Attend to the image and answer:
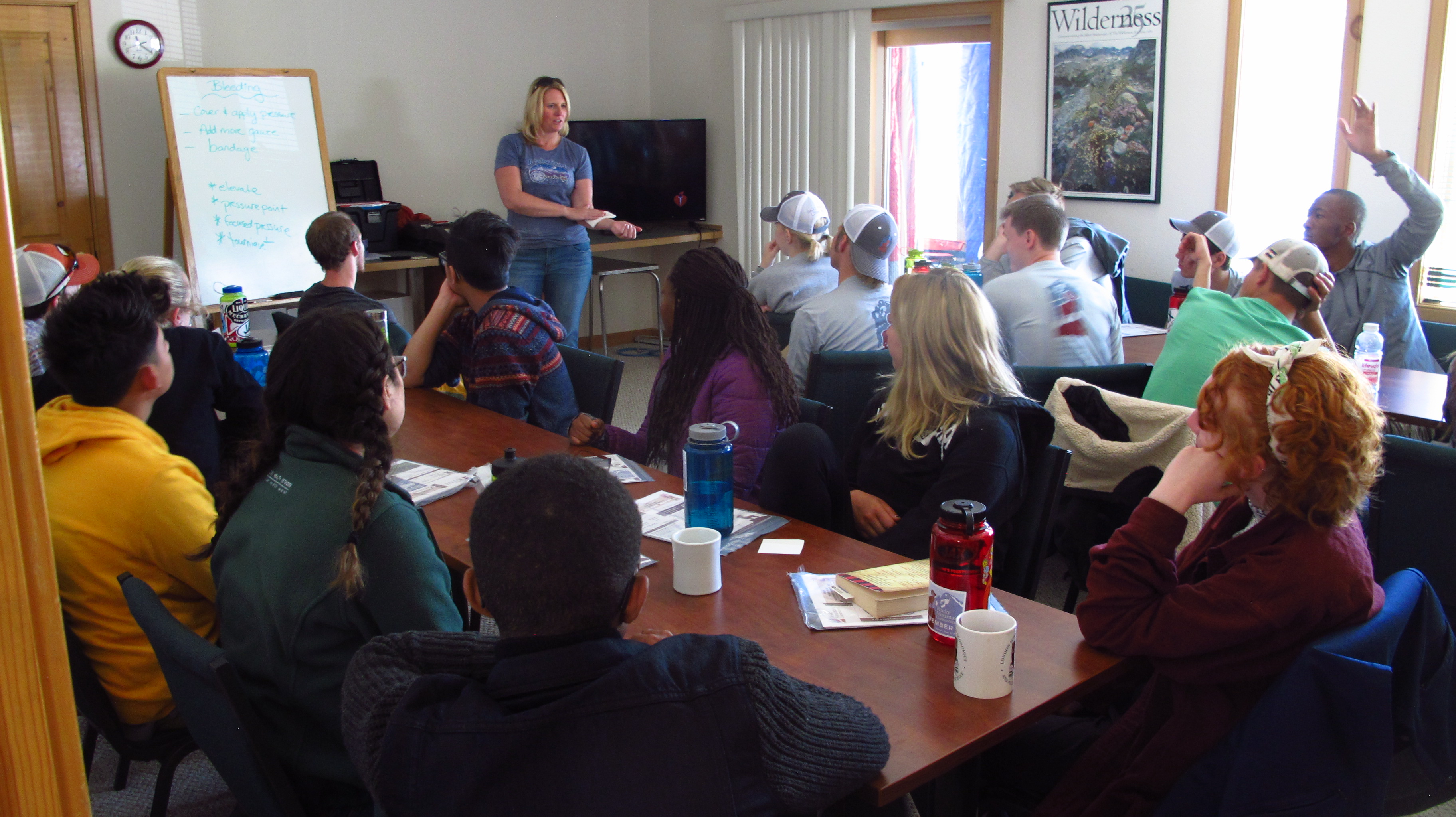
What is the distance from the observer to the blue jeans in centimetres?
579

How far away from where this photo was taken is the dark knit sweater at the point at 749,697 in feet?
3.45

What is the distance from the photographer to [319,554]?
151cm

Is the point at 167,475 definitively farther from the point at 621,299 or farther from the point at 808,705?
the point at 621,299

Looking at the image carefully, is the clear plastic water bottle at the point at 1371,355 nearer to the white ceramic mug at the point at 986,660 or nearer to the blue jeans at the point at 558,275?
the white ceramic mug at the point at 986,660

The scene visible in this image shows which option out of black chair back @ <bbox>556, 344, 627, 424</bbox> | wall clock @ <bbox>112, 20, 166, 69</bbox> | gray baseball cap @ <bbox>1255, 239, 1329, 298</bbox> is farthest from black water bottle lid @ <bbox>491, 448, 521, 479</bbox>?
wall clock @ <bbox>112, 20, 166, 69</bbox>

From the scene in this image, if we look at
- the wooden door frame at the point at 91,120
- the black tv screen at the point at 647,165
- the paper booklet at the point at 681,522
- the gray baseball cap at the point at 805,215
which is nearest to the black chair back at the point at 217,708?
the paper booklet at the point at 681,522

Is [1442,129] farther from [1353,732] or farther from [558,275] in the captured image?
[558,275]

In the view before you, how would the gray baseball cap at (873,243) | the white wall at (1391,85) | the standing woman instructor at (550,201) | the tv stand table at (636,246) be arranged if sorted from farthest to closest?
the tv stand table at (636,246) < the standing woman instructor at (550,201) < the white wall at (1391,85) < the gray baseball cap at (873,243)

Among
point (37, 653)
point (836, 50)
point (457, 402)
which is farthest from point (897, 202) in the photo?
point (37, 653)

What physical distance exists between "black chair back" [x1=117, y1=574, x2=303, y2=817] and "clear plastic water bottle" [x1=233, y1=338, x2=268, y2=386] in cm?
183

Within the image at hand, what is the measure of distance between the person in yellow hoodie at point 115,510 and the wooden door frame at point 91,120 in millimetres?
3986

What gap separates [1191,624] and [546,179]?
193 inches

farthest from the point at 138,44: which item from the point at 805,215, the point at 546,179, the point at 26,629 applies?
the point at 26,629

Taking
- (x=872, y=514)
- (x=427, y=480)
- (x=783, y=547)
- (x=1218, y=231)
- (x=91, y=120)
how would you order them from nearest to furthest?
(x=783, y=547) < (x=872, y=514) < (x=427, y=480) < (x=1218, y=231) < (x=91, y=120)
